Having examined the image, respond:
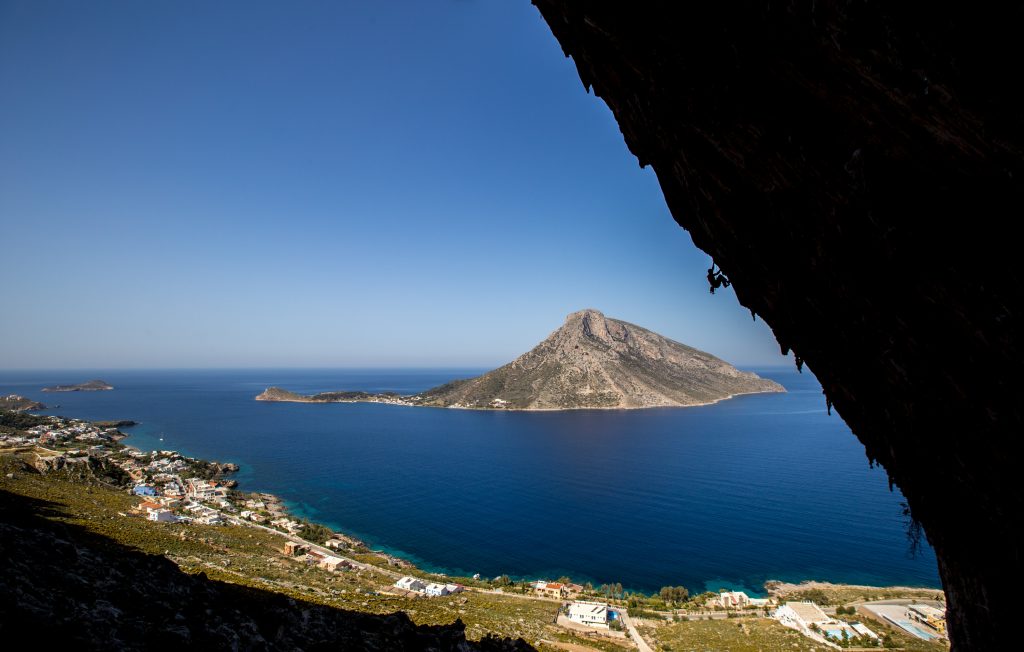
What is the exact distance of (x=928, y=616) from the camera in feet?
102

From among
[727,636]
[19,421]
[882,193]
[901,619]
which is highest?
[882,193]

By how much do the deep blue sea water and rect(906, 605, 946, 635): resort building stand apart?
33.9ft

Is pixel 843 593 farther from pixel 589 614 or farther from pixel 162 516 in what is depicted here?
pixel 162 516

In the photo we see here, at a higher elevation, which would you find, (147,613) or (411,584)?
(147,613)

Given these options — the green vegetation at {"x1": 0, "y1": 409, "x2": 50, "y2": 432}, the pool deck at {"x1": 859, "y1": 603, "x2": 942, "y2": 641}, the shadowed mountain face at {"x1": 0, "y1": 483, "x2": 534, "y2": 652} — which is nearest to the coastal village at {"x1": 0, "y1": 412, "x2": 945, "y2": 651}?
the pool deck at {"x1": 859, "y1": 603, "x2": 942, "y2": 641}

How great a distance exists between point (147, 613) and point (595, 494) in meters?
66.3

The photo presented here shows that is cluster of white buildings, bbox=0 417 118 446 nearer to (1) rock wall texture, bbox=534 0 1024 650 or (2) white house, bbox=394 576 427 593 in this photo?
(2) white house, bbox=394 576 427 593

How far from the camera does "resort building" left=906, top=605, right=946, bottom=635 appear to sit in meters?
29.6

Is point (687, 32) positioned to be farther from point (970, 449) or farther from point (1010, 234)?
point (970, 449)

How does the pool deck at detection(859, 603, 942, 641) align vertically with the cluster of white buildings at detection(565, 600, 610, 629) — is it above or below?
above

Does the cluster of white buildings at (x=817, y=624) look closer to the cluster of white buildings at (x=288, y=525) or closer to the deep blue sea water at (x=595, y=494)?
the deep blue sea water at (x=595, y=494)

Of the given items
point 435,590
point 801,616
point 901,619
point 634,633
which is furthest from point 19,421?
point 901,619

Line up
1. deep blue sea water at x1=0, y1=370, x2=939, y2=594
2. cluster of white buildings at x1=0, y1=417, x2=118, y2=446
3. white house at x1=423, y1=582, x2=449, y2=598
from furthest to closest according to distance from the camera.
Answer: cluster of white buildings at x1=0, y1=417, x2=118, y2=446 < deep blue sea water at x1=0, y1=370, x2=939, y2=594 < white house at x1=423, y1=582, x2=449, y2=598

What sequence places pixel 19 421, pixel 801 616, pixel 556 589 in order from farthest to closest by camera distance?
pixel 19 421, pixel 556 589, pixel 801 616
